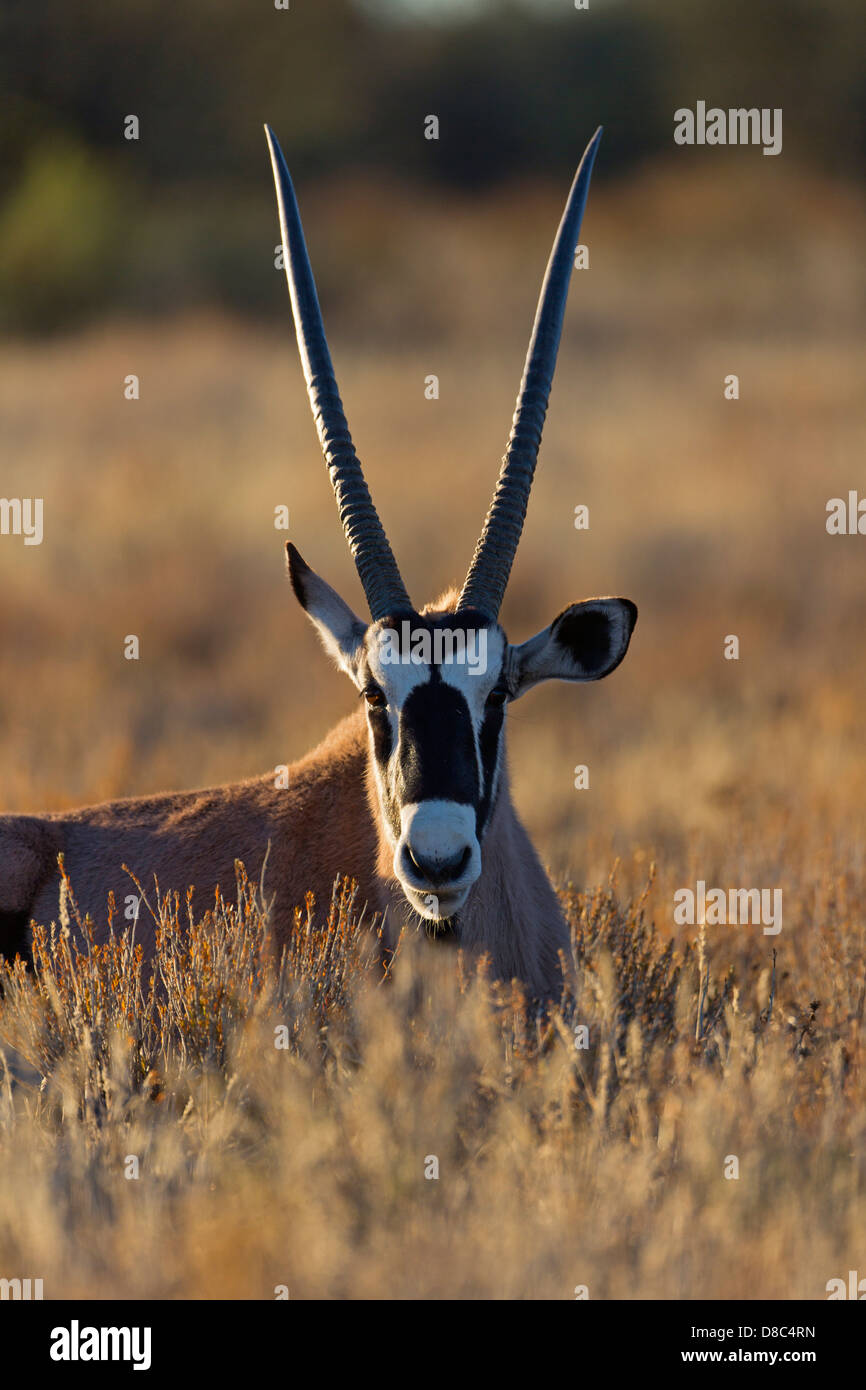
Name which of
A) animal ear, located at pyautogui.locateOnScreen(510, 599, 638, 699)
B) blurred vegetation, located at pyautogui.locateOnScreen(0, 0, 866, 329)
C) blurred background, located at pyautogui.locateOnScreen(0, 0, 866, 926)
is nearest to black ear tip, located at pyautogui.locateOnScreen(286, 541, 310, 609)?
animal ear, located at pyautogui.locateOnScreen(510, 599, 638, 699)

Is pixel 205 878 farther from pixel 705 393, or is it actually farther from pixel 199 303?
pixel 199 303

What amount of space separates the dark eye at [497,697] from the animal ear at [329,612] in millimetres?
669

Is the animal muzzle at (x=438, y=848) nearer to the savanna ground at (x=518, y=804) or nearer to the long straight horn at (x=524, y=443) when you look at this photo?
the savanna ground at (x=518, y=804)

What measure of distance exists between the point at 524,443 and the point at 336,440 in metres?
0.72

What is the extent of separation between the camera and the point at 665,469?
24797 millimetres

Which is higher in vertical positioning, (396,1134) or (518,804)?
(518,804)

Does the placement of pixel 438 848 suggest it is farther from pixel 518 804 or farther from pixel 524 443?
pixel 518 804

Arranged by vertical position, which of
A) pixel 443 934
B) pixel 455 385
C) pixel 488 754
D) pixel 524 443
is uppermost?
pixel 455 385

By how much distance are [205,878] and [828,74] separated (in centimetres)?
5256

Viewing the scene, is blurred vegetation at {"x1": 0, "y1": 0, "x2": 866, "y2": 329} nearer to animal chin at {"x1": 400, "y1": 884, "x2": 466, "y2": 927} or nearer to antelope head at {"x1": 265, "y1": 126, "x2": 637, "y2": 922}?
antelope head at {"x1": 265, "y1": 126, "x2": 637, "y2": 922}

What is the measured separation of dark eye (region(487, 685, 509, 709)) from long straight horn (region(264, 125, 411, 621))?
51 centimetres

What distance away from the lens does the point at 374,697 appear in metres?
6.05

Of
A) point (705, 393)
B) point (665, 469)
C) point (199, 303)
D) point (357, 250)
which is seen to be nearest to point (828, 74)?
point (357, 250)

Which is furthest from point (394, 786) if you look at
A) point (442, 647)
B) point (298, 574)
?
point (298, 574)
